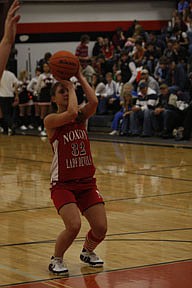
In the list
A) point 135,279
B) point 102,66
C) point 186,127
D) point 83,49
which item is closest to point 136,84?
point 102,66

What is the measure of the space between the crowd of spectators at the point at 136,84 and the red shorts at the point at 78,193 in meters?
10.7

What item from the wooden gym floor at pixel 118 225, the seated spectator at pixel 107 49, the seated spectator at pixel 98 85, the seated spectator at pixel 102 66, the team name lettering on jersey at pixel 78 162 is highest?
the seated spectator at pixel 107 49

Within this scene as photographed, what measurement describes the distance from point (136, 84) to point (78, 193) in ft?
44.4

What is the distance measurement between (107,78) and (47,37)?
244 inches

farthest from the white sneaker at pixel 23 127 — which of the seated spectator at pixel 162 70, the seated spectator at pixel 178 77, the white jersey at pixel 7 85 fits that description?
the seated spectator at pixel 178 77

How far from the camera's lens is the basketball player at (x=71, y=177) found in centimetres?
613

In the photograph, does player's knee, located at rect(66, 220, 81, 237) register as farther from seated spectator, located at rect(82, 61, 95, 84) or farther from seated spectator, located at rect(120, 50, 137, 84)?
seated spectator, located at rect(82, 61, 95, 84)

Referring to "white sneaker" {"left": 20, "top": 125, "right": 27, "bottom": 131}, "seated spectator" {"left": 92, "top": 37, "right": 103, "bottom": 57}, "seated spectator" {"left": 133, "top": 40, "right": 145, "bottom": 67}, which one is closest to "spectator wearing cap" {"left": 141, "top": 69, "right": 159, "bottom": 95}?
"seated spectator" {"left": 133, "top": 40, "right": 145, "bottom": 67}

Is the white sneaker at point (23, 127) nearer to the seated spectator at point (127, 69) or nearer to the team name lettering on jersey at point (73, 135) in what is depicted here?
the seated spectator at point (127, 69)

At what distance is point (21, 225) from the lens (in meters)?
8.12

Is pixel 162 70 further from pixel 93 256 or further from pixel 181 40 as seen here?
pixel 93 256

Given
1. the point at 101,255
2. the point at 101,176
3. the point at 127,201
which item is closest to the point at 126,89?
the point at 101,176

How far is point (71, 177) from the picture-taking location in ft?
20.3

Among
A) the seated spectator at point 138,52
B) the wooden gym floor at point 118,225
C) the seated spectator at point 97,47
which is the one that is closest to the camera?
the wooden gym floor at point 118,225
